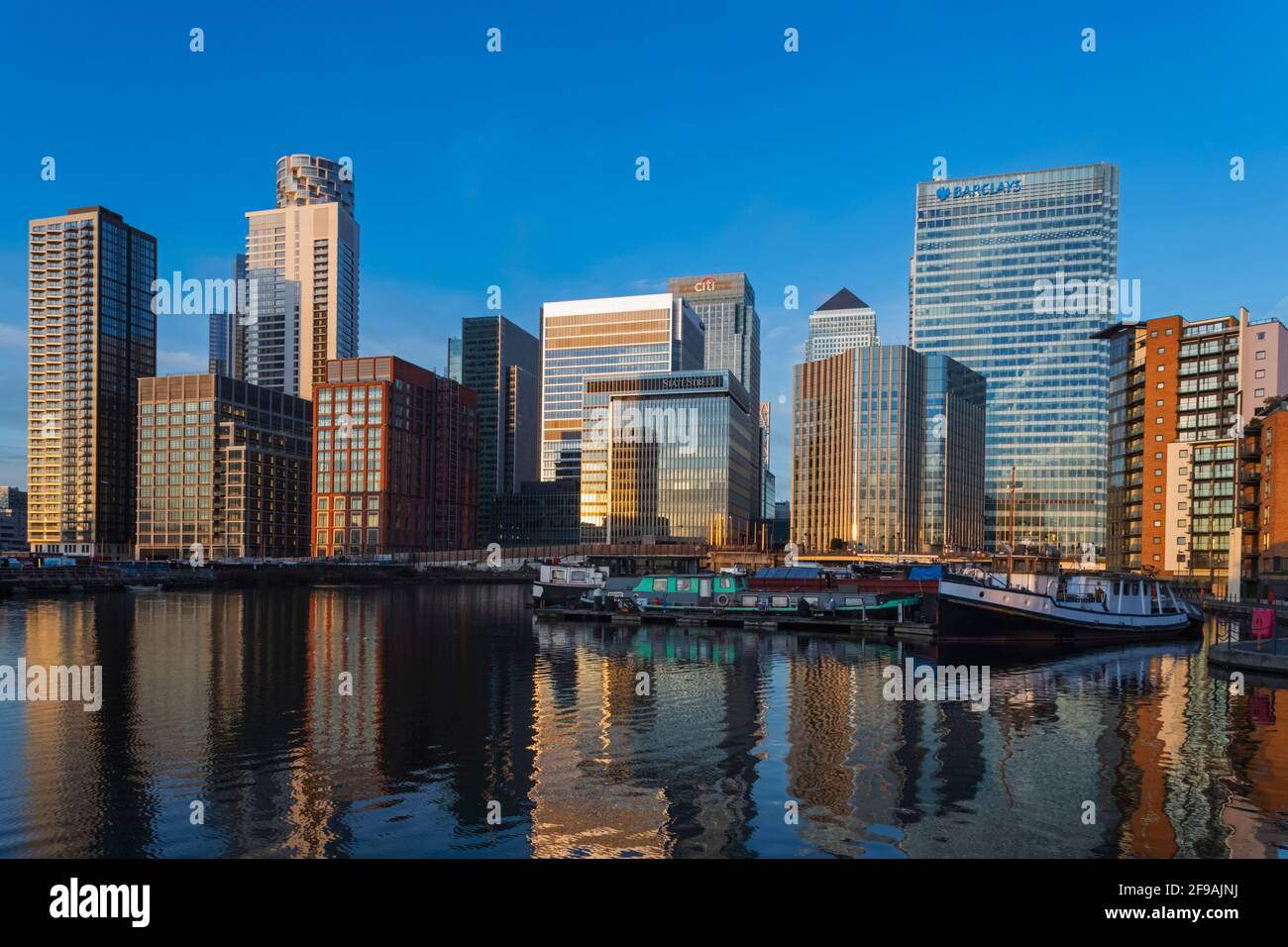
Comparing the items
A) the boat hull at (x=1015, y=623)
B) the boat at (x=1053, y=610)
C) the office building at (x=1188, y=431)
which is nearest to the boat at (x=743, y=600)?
the boat at (x=1053, y=610)

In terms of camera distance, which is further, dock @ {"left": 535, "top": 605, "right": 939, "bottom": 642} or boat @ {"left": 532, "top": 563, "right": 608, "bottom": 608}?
boat @ {"left": 532, "top": 563, "right": 608, "bottom": 608}

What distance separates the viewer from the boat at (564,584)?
93812 mm

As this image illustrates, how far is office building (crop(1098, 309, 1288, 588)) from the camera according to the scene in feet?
→ 457

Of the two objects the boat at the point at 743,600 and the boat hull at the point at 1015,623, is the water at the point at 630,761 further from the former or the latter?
the boat at the point at 743,600

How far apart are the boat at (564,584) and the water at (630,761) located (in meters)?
37.3

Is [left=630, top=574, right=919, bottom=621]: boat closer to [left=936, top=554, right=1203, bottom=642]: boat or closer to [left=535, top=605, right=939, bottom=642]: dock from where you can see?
[left=535, top=605, right=939, bottom=642]: dock

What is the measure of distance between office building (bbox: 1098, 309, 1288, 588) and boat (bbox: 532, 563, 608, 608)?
99322mm
